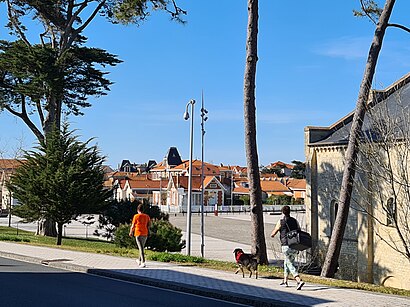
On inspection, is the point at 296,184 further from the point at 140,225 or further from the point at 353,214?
the point at 140,225

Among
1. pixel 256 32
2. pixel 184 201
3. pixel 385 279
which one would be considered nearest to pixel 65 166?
pixel 256 32

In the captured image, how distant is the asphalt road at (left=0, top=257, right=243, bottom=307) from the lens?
1088 cm

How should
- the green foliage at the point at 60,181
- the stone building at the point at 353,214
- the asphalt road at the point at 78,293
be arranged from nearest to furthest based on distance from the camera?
the asphalt road at the point at 78,293
the stone building at the point at 353,214
the green foliage at the point at 60,181

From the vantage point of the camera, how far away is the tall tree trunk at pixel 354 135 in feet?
62.6

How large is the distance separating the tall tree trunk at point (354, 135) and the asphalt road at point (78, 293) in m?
8.13

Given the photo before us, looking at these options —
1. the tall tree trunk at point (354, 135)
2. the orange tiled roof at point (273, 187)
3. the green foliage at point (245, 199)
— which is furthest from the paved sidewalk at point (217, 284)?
the orange tiled roof at point (273, 187)

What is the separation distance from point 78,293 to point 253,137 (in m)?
8.38

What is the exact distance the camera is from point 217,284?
519 inches

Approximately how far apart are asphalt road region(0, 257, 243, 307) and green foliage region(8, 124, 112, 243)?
12518mm

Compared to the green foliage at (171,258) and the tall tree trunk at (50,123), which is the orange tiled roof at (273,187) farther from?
the green foliage at (171,258)

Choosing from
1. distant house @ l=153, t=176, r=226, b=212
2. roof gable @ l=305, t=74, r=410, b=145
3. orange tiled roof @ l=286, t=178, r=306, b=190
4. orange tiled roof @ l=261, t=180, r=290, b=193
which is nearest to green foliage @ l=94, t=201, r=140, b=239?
roof gable @ l=305, t=74, r=410, b=145

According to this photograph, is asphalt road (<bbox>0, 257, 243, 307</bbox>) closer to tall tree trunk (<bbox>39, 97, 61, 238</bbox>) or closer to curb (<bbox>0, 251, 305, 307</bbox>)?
curb (<bbox>0, 251, 305, 307</bbox>)

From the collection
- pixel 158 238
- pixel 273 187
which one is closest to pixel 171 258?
pixel 158 238

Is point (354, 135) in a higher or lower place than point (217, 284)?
higher
